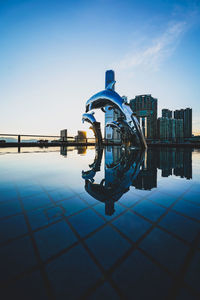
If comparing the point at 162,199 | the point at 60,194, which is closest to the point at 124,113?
the point at 162,199

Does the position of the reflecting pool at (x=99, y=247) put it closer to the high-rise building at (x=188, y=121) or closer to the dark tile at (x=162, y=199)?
the dark tile at (x=162, y=199)

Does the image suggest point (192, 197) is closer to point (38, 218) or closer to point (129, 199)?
point (129, 199)

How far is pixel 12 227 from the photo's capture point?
1348mm

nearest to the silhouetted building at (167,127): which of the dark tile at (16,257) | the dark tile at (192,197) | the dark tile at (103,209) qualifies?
the dark tile at (192,197)

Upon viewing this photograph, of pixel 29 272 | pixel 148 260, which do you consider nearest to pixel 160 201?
pixel 148 260

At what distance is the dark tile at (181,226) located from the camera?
124cm

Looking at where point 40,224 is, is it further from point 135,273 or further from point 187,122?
point 187,122

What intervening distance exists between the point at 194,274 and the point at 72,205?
144 cm

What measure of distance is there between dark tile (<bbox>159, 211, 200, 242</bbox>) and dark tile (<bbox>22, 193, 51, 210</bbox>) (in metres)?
1.61

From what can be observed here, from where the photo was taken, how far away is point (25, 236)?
1215 millimetres

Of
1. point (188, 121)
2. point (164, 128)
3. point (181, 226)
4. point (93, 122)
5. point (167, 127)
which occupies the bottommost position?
point (181, 226)

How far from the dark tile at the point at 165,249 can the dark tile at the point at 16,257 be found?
90cm

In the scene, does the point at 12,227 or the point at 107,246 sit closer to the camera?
the point at 107,246

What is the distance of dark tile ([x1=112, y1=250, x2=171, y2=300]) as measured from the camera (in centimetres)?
73
